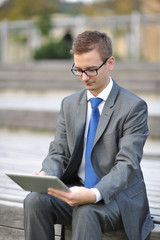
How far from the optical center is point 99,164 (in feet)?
6.97

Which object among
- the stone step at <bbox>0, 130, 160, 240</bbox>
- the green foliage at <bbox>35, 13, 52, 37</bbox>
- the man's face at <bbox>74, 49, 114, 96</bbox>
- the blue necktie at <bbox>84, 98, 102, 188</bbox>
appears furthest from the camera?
the green foliage at <bbox>35, 13, 52, 37</bbox>

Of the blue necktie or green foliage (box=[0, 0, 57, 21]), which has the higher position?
green foliage (box=[0, 0, 57, 21])

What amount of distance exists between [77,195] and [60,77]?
5.68m

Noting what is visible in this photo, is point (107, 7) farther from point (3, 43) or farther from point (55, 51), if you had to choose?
point (55, 51)

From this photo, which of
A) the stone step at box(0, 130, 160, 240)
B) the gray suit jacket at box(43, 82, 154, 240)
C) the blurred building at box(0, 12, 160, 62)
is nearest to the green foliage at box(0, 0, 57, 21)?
the blurred building at box(0, 12, 160, 62)

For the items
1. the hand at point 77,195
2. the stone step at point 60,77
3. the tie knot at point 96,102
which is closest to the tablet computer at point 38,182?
the hand at point 77,195

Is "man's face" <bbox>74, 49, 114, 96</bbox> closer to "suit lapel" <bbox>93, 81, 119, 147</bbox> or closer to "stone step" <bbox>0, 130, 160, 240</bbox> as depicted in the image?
"suit lapel" <bbox>93, 81, 119, 147</bbox>

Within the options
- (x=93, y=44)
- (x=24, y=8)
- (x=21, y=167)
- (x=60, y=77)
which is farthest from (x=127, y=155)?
(x=24, y=8)

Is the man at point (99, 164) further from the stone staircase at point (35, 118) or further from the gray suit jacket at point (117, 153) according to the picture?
the stone staircase at point (35, 118)

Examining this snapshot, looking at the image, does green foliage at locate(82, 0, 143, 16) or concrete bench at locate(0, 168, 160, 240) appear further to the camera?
green foliage at locate(82, 0, 143, 16)

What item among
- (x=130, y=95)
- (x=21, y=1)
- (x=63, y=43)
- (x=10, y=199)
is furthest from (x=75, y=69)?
(x=21, y=1)

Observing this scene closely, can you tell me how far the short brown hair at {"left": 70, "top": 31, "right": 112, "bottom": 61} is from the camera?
6.71 feet

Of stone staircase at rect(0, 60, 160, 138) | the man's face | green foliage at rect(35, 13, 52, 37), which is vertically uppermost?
green foliage at rect(35, 13, 52, 37)

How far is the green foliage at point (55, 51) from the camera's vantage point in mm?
10070
